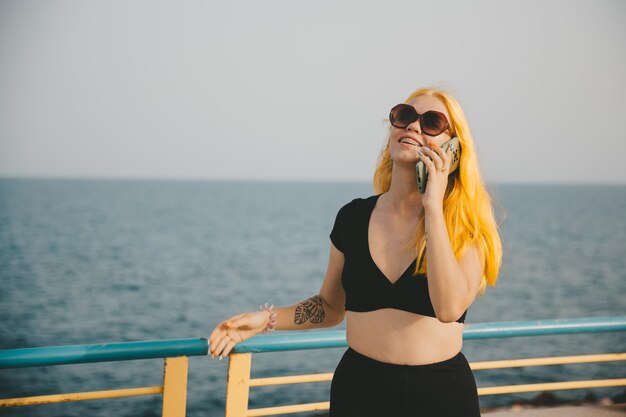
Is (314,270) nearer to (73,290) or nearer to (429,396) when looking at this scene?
(73,290)

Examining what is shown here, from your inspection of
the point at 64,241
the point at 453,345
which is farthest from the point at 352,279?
the point at 64,241

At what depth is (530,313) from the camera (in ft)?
111

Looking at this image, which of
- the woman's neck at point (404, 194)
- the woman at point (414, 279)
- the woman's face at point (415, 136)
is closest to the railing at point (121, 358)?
the woman at point (414, 279)

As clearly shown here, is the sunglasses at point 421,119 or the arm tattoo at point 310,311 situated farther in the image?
the arm tattoo at point 310,311

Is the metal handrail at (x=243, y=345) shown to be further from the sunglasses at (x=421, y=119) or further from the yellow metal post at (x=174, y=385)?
the sunglasses at (x=421, y=119)

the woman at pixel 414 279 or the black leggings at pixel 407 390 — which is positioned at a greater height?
the woman at pixel 414 279

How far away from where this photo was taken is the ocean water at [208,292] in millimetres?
21031

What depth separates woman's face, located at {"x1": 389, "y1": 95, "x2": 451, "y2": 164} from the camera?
2072mm

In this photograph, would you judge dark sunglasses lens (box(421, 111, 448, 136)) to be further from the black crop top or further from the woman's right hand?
the woman's right hand

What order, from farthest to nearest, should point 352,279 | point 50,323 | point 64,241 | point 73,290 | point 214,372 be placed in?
point 64,241 < point 73,290 < point 50,323 < point 214,372 < point 352,279

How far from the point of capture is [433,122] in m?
2.11

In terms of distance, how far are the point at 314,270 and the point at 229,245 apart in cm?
2287

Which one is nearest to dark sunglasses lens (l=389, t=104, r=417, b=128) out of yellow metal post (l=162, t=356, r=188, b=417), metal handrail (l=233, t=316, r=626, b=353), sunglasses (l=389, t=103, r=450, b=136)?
sunglasses (l=389, t=103, r=450, b=136)

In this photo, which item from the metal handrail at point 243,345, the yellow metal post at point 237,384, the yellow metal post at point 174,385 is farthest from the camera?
the yellow metal post at point 237,384
